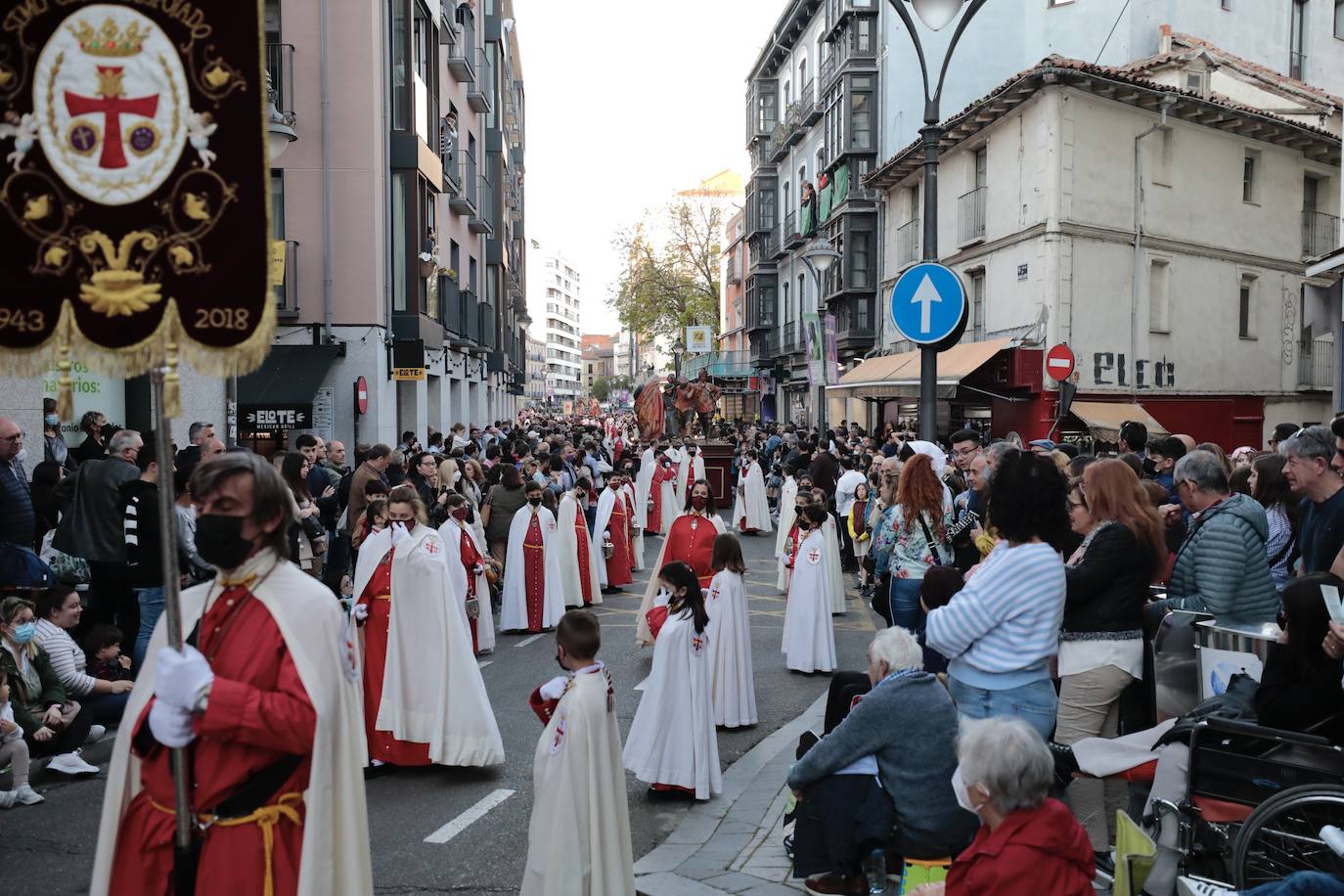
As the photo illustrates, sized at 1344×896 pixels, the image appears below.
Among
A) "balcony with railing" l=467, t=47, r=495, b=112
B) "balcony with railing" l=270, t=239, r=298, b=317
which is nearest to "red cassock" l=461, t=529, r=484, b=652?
"balcony with railing" l=270, t=239, r=298, b=317

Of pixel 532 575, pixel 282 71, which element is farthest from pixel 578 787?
pixel 282 71

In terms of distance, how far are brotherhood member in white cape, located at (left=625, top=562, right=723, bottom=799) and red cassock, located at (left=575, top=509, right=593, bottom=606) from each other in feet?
22.1

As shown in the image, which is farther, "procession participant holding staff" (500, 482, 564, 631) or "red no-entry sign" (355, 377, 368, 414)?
"red no-entry sign" (355, 377, 368, 414)

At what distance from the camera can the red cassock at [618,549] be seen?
50.9 feet

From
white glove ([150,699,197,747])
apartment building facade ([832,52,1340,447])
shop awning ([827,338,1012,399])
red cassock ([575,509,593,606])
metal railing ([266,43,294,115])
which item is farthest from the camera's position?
apartment building facade ([832,52,1340,447])

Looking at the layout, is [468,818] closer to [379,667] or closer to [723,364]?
[379,667]

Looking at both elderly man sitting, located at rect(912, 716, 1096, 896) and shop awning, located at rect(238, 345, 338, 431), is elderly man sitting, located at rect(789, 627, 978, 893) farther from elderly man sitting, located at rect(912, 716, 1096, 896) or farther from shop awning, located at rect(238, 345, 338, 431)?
shop awning, located at rect(238, 345, 338, 431)

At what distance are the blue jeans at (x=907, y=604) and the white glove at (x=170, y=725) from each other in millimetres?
6128

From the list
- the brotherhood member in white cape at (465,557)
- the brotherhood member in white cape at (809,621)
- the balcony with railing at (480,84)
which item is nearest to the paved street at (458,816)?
the brotherhood member in white cape at (809,621)

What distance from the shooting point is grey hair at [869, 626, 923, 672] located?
4.97 m

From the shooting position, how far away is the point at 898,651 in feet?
16.3

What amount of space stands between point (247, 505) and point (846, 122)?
3678 cm

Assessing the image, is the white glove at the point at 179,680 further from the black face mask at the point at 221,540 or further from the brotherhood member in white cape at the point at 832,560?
the brotherhood member in white cape at the point at 832,560

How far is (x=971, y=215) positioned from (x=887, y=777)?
74.8ft
